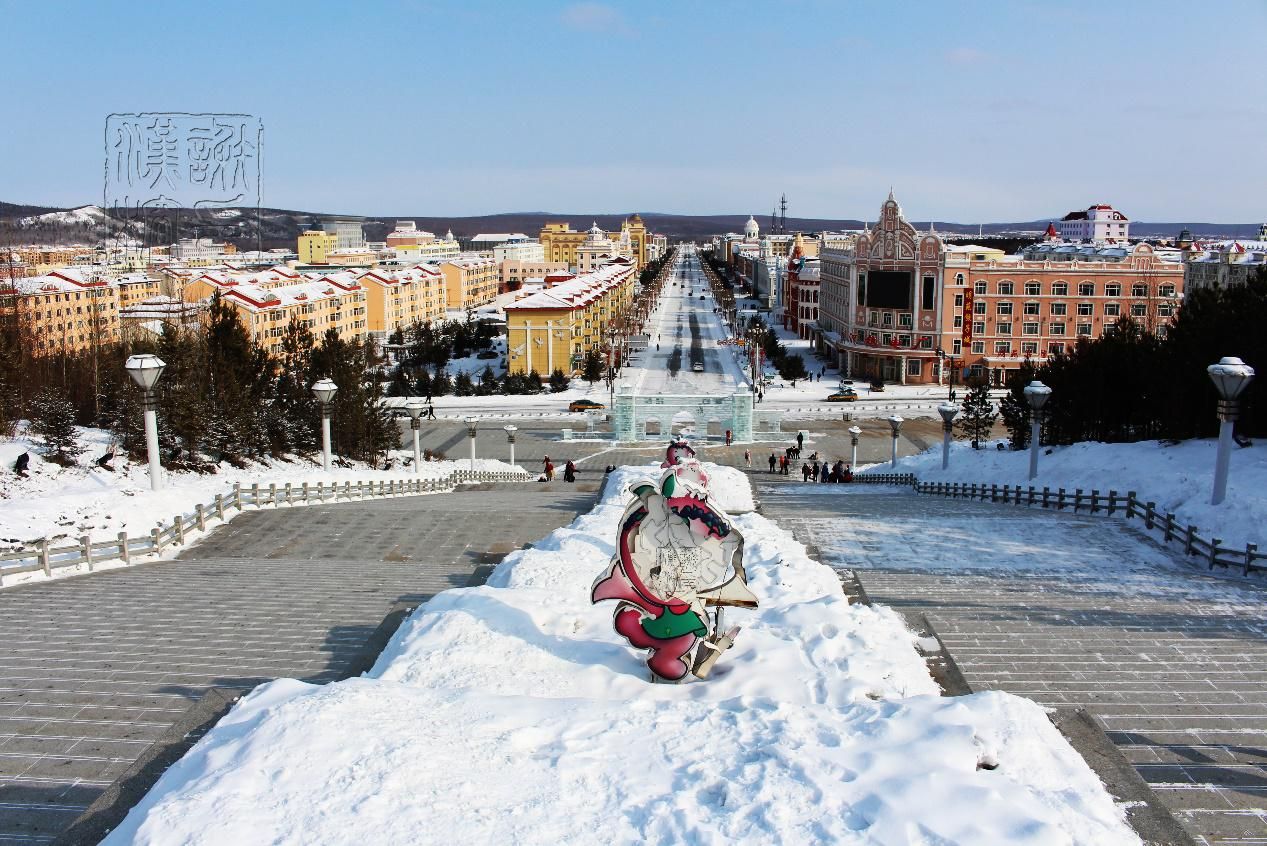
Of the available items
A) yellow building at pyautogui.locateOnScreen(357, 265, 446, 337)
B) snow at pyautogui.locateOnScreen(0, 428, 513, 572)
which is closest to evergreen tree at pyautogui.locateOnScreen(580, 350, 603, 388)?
yellow building at pyautogui.locateOnScreen(357, 265, 446, 337)

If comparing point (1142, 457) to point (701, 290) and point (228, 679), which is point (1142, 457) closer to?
point (228, 679)

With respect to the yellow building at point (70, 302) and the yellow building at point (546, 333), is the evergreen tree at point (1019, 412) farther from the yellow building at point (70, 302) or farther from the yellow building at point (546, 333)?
the yellow building at point (70, 302)

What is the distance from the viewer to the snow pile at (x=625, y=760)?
494 centimetres

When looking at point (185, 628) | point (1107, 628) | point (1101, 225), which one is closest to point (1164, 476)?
point (1107, 628)

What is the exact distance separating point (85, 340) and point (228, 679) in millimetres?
63860

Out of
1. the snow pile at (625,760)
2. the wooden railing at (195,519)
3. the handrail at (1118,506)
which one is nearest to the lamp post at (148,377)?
the wooden railing at (195,519)

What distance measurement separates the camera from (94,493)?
49.5ft

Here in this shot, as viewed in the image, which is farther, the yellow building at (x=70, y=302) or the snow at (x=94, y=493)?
the yellow building at (x=70, y=302)

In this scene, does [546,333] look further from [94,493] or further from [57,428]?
[94,493]

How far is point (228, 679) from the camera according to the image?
794 cm

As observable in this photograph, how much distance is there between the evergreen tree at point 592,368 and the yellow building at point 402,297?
23726 millimetres

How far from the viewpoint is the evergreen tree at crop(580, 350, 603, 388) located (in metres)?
60.3

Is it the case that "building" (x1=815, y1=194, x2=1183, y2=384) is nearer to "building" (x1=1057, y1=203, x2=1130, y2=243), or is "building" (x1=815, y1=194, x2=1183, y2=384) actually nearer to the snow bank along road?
the snow bank along road

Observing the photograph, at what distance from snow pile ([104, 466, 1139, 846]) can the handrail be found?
768 cm
